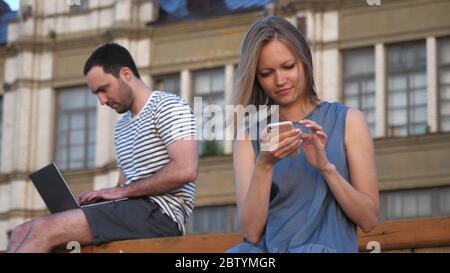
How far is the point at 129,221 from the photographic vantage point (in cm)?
627

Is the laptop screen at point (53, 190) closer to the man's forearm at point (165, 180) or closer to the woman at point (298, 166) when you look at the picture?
the man's forearm at point (165, 180)

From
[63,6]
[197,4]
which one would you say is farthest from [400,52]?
[63,6]

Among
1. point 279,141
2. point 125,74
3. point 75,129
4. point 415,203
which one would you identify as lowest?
point 415,203

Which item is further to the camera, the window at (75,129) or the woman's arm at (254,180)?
the window at (75,129)

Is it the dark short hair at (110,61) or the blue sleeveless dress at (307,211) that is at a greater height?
the dark short hair at (110,61)

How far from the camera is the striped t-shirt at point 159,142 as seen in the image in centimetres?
635

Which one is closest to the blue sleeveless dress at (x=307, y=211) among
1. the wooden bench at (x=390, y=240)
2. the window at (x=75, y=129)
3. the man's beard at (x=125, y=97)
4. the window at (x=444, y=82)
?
the wooden bench at (x=390, y=240)

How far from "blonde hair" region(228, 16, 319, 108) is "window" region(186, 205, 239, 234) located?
994 inches

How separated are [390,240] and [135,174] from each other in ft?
4.92

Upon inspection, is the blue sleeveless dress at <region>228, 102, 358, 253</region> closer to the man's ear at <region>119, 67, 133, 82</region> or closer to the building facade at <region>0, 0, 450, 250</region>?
the man's ear at <region>119, 67, 133, 82</region>

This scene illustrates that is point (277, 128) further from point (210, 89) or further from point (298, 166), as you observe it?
point (210, 89)

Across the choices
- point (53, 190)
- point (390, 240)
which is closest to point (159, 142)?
point (53, 190)

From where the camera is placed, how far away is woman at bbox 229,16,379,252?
4457 millimetres

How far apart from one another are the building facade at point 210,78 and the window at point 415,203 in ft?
0.08
